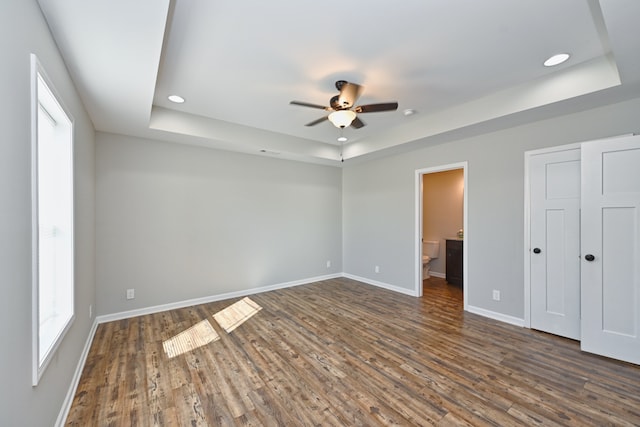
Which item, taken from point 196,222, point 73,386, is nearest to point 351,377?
point 73,386

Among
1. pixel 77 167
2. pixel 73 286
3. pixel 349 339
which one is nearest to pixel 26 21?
pixel 77 167

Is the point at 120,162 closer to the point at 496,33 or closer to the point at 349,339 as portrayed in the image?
the point at 349,339

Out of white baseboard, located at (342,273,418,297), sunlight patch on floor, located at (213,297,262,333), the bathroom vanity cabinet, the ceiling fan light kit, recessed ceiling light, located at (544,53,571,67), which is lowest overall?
sunlight patch on floor, located at (213,297,262,333)

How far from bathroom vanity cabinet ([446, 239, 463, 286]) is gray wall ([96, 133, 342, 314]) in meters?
2.61

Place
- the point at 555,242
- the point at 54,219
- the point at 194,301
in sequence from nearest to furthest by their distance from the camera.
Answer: the point at 54,219 → the point at 555,242 → the point at 194,301

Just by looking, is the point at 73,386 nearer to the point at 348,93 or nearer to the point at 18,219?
the point at 18,219

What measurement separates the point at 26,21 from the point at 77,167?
1.43m

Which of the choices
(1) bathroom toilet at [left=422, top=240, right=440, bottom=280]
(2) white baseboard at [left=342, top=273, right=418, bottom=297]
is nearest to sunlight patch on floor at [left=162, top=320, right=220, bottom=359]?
(2) white baseboard at [left=342, top=273, right=418, bottom=297]

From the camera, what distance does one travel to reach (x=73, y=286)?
7.17 feet

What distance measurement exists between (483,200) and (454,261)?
6.49ft

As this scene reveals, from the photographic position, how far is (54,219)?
82.4 inches

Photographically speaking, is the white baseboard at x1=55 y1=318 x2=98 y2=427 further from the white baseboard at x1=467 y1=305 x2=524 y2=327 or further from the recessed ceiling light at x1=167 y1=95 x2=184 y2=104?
the white baseboard at x1=467 y1=305 x2=524 y2=327

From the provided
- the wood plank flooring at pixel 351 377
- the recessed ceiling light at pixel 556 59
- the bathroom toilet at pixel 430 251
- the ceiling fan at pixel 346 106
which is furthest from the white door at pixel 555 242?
the bathroom toilet at pixel 430 251

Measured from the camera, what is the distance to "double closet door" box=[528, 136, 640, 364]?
8.43ft
